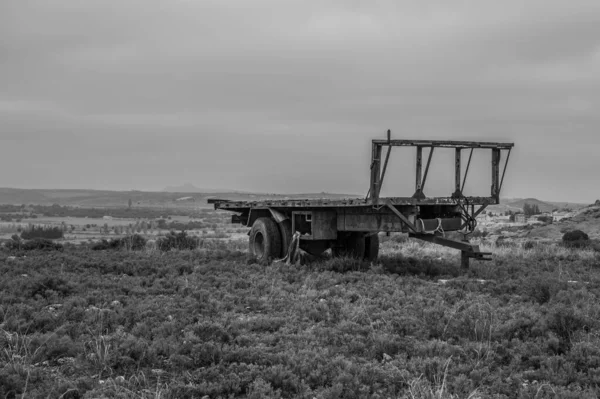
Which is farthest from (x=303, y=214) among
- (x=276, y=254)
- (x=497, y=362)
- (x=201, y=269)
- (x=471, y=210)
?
(x=497, y=362)

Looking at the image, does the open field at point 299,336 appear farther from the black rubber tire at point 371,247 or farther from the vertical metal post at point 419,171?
the black rubber tire at point 371,247

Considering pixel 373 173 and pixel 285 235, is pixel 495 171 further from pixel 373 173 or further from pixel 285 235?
pixel 285 235

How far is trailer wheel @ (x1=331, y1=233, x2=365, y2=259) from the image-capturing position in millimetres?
14836

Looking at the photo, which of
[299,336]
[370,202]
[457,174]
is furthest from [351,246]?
[299,336]

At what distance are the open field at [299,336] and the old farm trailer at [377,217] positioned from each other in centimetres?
120

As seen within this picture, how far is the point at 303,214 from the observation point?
1431 centimetres

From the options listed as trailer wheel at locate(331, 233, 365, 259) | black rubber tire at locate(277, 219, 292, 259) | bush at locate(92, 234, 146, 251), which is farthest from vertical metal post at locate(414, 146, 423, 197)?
bush at locate(92, 234, 146, 251)

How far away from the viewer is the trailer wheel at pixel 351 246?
1484cm

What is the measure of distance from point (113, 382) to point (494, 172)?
9416 millimetres

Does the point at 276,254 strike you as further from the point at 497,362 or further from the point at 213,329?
the point at 497,362

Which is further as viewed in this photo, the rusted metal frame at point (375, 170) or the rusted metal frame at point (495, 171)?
the rusted metal frame at point (495, 171)

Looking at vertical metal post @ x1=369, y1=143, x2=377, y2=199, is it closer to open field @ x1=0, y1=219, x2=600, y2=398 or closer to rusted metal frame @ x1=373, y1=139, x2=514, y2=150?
rusted metal frame @ x1=373, y1=139, x2=514, y2=150

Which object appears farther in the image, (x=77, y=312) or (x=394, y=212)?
(x=394, y=212)

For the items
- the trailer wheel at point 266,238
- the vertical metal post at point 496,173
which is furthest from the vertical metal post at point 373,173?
the trailer wheel at point 266,238
